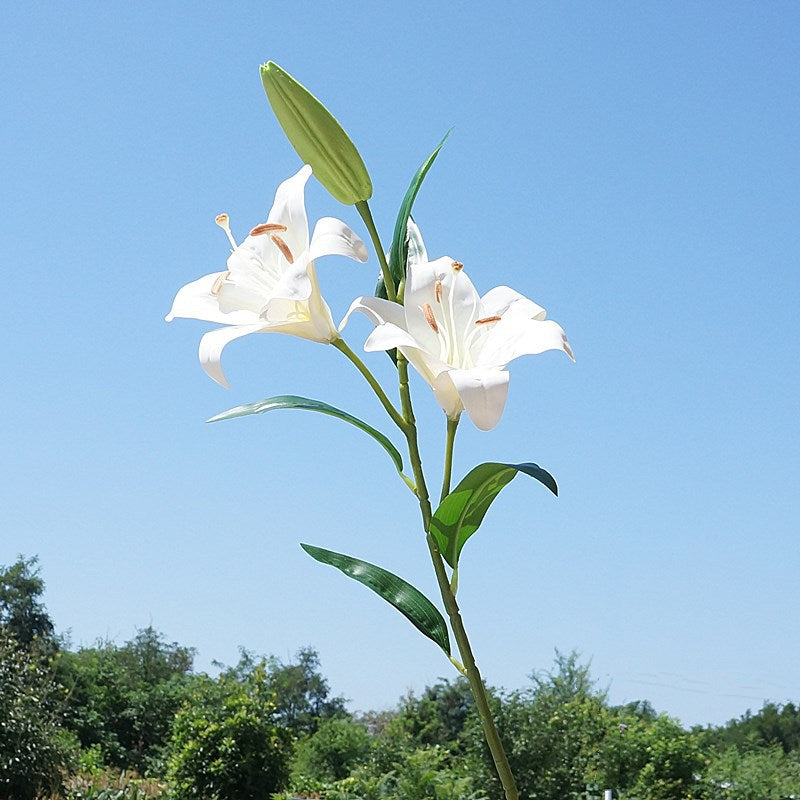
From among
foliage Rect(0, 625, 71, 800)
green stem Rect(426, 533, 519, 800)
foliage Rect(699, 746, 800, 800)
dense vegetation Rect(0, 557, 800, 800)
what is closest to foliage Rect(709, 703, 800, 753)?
dense vegetation Rect(0, 557, 800, 800)

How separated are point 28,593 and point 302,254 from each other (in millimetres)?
14906

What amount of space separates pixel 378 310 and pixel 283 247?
0.15 m

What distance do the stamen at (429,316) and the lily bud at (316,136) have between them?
17cm

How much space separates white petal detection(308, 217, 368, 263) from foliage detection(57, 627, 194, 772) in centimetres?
875

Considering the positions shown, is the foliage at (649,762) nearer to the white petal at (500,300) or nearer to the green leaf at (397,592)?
the green leaf at (397,592)

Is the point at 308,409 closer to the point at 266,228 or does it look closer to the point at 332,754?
the point at 266,228

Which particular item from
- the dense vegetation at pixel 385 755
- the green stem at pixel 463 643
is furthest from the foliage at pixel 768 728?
the green stem at pixel 463 643

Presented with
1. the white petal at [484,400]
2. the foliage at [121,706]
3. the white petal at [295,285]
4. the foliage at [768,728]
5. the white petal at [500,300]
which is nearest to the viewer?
the white petal at [484,400]

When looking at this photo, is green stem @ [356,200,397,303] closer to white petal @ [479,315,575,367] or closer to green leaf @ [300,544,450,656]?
white petal @ [479,315,575,367]

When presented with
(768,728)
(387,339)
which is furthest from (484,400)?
(768,728)

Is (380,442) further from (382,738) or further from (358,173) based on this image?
(382,738)

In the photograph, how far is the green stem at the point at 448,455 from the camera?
1.12 meters

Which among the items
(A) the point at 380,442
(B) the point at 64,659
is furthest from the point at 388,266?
(B) the point at 64,659

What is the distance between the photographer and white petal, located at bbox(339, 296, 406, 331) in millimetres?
1082
